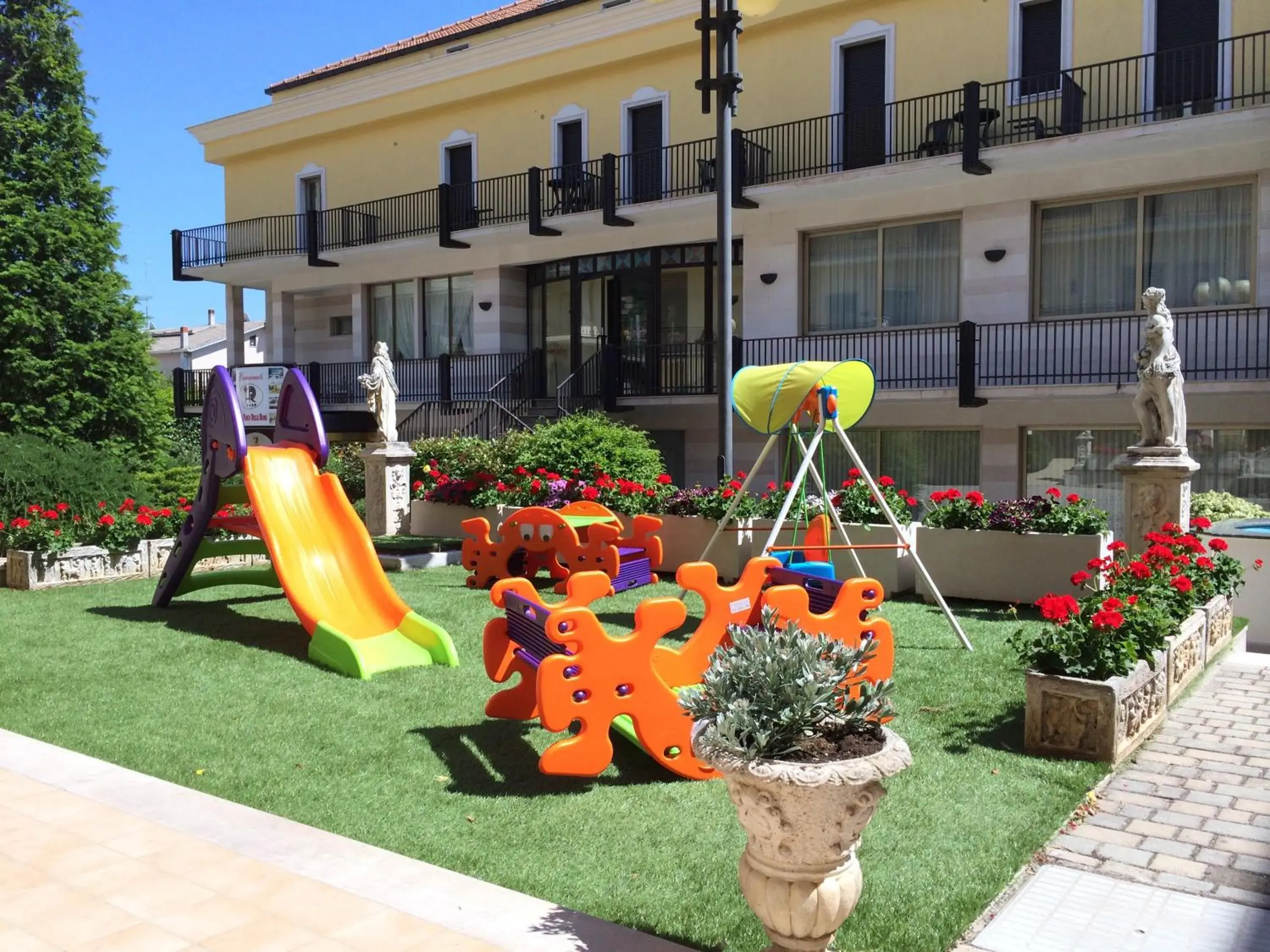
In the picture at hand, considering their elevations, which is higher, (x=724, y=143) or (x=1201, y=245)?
(x=724, y=143)

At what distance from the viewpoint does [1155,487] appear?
10188mm

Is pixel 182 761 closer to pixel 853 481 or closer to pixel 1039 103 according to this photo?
pixel 853 481

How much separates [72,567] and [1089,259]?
14843mm

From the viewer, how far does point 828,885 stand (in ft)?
10.9

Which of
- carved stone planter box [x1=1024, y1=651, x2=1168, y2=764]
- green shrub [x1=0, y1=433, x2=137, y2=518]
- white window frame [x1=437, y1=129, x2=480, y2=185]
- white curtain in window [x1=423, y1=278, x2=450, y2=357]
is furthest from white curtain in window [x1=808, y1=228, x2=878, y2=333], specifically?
carved stone planter box [x1=1024, y1=651, x2=1168, y2=764]

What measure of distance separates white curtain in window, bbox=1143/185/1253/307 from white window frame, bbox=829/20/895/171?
444 centimetres

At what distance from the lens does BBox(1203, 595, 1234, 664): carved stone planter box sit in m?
8.15

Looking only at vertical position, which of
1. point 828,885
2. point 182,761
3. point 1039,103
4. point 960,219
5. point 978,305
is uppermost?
point 1039,103

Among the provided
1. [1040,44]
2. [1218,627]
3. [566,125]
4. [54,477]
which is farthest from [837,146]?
[54,477]

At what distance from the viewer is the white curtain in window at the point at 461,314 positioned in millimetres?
23781

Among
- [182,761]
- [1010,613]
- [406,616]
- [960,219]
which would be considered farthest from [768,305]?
[182,761]

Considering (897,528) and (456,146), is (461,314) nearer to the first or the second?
(456,146)

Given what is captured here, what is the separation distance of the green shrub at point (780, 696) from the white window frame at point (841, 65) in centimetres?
1547

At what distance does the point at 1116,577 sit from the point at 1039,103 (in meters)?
11.1
